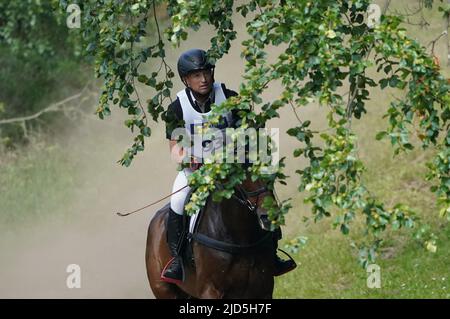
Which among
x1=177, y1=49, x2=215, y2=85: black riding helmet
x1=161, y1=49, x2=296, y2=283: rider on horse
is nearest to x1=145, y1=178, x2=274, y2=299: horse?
x1=161, y1=49, x2=296, y2=283: rider on horse

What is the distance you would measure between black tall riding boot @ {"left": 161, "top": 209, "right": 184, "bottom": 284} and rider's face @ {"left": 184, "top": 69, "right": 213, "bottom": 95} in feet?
→ 4.79

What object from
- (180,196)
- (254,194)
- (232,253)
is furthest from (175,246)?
(254,194)

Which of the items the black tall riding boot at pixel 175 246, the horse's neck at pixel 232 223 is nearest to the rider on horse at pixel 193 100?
the black tall riding boot at pixel 175 246

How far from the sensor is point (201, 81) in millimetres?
9828

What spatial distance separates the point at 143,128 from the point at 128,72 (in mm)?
647

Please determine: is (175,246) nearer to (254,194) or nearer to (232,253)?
(232,253)

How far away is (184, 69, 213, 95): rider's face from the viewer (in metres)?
9.84

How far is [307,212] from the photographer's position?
1855cm

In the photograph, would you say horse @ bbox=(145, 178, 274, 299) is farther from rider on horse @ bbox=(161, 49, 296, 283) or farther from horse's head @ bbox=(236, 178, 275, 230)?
rider on horse @ bbox=(161, 49, 296, 283)

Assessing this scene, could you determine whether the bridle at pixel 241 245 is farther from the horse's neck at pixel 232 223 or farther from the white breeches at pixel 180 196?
the white breeches at pixel 180 196

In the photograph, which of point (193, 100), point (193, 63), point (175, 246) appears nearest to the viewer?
point (193, 63)

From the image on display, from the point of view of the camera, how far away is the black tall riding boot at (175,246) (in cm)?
1036

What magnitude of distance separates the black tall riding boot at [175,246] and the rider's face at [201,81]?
4.79ft

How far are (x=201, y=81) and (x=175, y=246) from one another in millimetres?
1893
